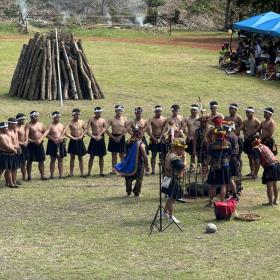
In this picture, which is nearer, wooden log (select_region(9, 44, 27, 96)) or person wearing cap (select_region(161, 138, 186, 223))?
person wearing cap (select_region(161, 138, 186, 223))

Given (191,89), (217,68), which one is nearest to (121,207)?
(191,89)

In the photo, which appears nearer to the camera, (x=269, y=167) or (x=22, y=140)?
(x=269, y=167)

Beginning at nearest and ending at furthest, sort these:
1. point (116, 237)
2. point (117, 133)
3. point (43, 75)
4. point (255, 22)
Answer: point (116, 237) → point (117, 133) → point (43, 75) → point (255, 22)

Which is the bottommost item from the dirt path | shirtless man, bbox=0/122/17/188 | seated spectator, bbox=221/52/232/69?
the dirt path

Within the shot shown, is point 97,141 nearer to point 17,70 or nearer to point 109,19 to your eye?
point 17,70

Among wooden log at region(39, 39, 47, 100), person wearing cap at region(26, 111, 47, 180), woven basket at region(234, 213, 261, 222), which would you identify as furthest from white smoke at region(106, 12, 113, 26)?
woven basket at region(234, 213, 261, 222)

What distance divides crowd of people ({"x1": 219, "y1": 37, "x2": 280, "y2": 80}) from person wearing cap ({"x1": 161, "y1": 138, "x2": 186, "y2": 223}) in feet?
66.2

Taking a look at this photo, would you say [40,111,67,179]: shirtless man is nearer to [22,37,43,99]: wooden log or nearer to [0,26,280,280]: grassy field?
[0,26,280,280]: grassy field

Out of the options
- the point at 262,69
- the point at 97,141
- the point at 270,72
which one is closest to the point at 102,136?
the point at 97,141

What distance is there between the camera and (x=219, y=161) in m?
15.4

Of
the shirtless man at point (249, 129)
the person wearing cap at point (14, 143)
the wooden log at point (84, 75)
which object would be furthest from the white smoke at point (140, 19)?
the person wearing cap at point (14, 143)

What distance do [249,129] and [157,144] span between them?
7.15 ft

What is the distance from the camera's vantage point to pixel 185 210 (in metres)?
15.7

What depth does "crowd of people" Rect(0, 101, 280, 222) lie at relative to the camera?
15.6m
